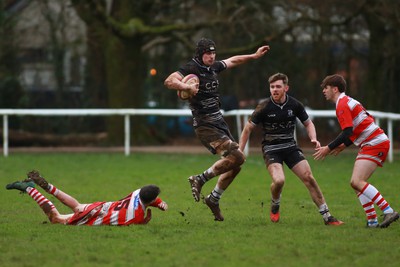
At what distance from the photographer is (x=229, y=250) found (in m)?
8.42

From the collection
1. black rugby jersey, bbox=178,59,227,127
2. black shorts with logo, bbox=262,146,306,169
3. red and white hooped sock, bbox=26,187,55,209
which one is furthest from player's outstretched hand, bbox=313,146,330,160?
red and white hooped sock, bbox=26,187,55,209

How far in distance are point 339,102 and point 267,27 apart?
59.8 ft

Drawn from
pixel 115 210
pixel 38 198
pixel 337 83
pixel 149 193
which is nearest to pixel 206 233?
pixel 149 193

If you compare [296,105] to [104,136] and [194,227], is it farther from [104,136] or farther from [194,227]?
[104,136]

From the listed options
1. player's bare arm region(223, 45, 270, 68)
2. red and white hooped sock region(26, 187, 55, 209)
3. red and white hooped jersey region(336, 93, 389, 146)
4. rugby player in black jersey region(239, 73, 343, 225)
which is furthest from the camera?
player's bare arm region(223, 45, 270, 68)

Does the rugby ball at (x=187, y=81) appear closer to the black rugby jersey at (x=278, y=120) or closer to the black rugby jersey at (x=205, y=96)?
the black rugby jersey at (x=205, y=96)

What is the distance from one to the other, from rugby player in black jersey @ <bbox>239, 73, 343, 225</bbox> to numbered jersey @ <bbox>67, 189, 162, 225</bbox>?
5.00ft

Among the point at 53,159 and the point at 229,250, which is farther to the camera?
the point at 53,159

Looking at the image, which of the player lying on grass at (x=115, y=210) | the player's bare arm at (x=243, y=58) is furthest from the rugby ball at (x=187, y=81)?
the player lying on grass at (x=115, y=210)

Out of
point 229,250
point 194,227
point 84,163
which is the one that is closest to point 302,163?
point 194,227

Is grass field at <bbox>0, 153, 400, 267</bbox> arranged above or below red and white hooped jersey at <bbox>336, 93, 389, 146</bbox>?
below

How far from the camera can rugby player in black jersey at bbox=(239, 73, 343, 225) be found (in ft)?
34.9

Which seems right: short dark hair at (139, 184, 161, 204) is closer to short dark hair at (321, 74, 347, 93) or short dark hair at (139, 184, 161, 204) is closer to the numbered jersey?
the numbered jersey

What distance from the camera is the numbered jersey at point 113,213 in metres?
10.1
